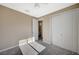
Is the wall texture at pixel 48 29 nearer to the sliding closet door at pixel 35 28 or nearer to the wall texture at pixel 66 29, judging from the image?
the wall texture at pixel 66 29

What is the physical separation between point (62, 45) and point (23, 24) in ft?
6.96

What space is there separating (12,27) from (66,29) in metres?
2.49

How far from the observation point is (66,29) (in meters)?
2.77

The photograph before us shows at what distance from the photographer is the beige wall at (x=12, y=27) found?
109 inches

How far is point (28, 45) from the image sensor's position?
281 cm

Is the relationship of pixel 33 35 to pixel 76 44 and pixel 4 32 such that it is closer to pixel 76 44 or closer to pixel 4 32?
pixel 4 32

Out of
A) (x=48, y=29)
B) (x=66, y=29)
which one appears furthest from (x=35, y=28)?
(x=66, y=29)

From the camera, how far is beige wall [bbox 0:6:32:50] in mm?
2780

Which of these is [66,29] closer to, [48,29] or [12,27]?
[48,29]

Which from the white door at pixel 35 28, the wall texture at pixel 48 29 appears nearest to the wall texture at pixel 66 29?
the wall texture at pixel 48 29

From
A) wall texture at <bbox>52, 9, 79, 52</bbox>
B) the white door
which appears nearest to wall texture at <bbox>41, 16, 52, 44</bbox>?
wall texture at <bbox>52, 9, 79, 52</bbox>

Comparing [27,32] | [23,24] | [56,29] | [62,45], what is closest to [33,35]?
[27,32]

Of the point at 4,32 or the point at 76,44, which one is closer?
the point at 76,44

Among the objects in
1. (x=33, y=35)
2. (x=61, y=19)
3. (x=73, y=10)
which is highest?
(x=73, y=10)
